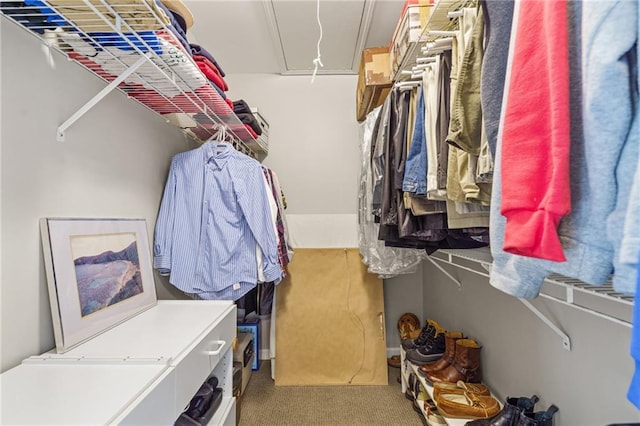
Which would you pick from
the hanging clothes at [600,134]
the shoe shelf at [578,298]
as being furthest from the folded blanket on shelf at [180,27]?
the shoe shelf at [578,298]

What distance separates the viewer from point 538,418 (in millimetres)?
1133

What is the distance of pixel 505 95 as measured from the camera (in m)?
0.51

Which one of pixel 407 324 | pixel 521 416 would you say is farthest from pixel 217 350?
pixel 407 324

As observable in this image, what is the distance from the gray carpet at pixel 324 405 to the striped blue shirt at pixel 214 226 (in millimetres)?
843

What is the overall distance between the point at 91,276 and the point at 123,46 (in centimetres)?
77

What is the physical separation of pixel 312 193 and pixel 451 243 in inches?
63.1

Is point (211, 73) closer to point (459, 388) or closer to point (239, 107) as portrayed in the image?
point (239, 107)

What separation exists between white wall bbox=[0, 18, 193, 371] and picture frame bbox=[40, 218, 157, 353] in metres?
0.04

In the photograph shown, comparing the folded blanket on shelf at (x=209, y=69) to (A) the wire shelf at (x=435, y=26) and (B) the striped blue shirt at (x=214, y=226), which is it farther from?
(A) the wire shelf at (x=435, y=26)

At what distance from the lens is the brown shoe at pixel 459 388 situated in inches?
59.1

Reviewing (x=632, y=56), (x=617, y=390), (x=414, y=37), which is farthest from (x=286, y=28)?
(x=617, y=390)

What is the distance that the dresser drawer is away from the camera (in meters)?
0.85

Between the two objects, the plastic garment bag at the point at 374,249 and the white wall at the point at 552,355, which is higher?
the plastic garment bag at the point at 374,249

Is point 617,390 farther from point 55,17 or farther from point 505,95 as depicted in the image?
point 55,17
